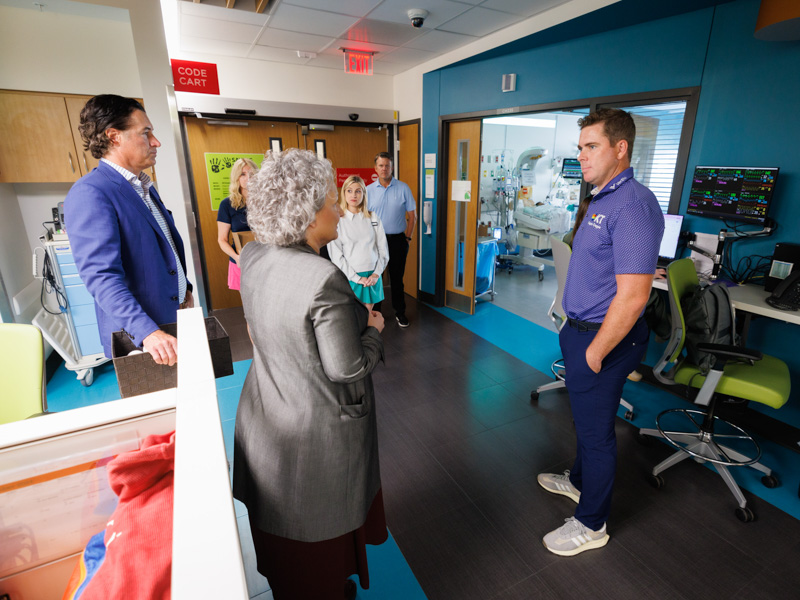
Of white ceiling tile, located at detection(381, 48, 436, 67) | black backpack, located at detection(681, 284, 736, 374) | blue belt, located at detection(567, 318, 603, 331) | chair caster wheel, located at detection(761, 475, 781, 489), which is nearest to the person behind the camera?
blue belt, located at detection(567, 318, 603, 331)

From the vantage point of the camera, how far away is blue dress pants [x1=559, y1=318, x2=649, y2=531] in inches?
64.0

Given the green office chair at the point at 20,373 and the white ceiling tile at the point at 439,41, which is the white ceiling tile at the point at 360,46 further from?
the green office chair at the point at 20,373

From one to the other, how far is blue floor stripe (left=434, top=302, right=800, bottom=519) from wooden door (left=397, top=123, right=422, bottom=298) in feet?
2.85

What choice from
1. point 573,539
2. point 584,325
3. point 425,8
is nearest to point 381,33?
point 425,8

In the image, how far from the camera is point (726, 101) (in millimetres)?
2631

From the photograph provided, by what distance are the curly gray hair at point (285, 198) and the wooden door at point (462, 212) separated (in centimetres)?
368

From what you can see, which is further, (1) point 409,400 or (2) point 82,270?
(1) point 409,400

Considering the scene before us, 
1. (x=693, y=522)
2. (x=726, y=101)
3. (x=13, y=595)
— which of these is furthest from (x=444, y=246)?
(x=13, y=595)

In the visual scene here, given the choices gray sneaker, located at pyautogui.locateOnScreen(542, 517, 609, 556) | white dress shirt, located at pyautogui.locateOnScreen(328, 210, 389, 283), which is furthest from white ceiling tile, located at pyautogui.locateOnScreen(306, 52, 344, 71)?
gray sneaker, located at pyautogui.locateOnScreen(542, 517, 609, 556)

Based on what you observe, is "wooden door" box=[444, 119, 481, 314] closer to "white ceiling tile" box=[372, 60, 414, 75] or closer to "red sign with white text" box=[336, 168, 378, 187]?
"white ceiling tile" box=[372, 60, 414, 75]

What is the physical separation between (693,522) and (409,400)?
175cm

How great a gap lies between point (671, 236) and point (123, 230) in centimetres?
333

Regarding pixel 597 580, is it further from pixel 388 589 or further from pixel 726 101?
pixel 726 101

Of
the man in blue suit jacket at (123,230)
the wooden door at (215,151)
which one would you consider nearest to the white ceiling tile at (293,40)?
the wooden door at (215,151)
